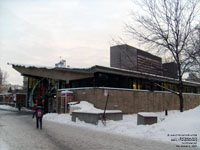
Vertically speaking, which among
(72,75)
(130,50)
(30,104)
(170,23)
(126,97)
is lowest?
(30,104)

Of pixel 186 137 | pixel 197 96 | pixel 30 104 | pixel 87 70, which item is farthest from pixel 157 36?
pixel 30 104

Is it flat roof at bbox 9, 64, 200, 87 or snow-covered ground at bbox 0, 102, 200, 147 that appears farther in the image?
flat roof at bbox 9, 64, 200, 87

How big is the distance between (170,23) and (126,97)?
11.2m

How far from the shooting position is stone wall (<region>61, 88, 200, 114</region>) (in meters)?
23.6

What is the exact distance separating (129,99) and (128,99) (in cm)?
19

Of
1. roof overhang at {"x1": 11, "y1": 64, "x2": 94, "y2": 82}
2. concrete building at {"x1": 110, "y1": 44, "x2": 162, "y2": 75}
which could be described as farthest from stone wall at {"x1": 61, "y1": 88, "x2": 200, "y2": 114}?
concrete building at {"x1": 110, "y1": 44, "x2": 162, "y2": 75}

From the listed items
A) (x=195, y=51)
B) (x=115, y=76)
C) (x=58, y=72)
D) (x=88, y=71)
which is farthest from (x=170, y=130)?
(x=58, y=72)

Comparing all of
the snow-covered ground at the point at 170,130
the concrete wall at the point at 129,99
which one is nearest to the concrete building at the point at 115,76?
the concrete wall at the point at 129,99

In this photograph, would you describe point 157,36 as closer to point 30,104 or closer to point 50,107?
point 50,107

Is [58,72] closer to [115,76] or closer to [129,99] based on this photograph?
[115,76]

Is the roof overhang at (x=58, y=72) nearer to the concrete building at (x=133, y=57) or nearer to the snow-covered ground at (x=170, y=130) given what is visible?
the concrete building at (x=133, y=57)

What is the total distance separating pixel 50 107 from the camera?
33188mm

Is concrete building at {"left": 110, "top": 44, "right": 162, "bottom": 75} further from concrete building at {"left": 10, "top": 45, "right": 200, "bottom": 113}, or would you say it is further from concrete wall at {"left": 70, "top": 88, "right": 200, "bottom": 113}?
concrete wall at {"left": 70, "top": 88, "right": 200, "bottom": 113}

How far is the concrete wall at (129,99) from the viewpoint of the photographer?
2356 centimetres
